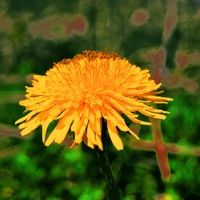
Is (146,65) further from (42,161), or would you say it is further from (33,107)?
(33,107)

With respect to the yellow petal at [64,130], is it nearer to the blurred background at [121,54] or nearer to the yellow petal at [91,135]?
the yellow petal at [91,135]

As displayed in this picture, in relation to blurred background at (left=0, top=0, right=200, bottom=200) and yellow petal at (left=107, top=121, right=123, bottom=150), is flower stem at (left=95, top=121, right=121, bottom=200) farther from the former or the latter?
blurred background at (left=0, top=0, right=200, bottom=200)

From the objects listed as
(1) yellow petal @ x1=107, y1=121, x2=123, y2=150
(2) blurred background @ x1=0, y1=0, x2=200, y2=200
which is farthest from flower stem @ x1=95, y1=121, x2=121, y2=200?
(2) blurred background @ x1=0, y1=0, x2=200, y2=200

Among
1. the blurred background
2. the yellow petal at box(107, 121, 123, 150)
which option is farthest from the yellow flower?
the blurred background

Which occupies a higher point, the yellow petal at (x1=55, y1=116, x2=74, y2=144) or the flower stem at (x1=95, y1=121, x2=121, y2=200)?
the yellow petal at (x1=55, y1=116, x2=74, y2=144)

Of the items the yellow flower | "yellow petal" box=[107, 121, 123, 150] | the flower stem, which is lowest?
the flower stem

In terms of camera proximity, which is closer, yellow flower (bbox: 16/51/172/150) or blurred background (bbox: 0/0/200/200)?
yellow flower (bbox: 16/51/172/150)

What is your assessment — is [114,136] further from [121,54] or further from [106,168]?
[121,54]

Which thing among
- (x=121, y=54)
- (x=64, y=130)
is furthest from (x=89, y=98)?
(x=121, y=54)
